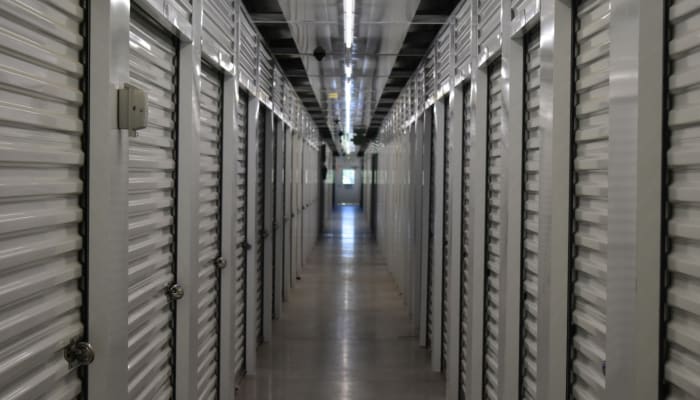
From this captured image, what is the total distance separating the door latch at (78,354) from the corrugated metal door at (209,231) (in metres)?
1.84

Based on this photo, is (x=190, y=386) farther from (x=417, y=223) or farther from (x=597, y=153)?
(x=417, y=223)

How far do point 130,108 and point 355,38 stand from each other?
4.14 m

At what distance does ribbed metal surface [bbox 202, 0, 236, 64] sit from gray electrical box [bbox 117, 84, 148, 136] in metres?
1.53

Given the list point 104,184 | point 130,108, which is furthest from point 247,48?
point 104,184

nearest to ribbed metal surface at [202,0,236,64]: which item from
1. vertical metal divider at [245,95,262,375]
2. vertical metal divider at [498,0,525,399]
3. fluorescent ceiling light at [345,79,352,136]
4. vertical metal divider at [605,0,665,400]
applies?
vertical metal divider at [245,95,262,375]

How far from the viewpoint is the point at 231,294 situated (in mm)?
4746

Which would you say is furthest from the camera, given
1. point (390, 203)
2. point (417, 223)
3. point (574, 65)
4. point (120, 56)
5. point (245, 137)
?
point (390, 203)

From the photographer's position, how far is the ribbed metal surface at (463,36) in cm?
447

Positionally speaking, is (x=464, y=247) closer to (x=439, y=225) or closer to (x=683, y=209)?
(x=439, y=225)

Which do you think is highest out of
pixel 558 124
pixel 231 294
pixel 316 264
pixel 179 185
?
pixel 558 124

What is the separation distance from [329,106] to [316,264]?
302 cm

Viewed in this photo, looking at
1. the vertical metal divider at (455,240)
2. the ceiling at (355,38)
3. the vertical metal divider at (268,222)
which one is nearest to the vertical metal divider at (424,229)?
the ceiling at (355,38)

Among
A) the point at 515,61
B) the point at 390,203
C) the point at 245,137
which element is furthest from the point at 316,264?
the point at 515,61

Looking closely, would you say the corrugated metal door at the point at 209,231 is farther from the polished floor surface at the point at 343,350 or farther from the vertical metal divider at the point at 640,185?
the vertical metal divider at the point at 640,185
